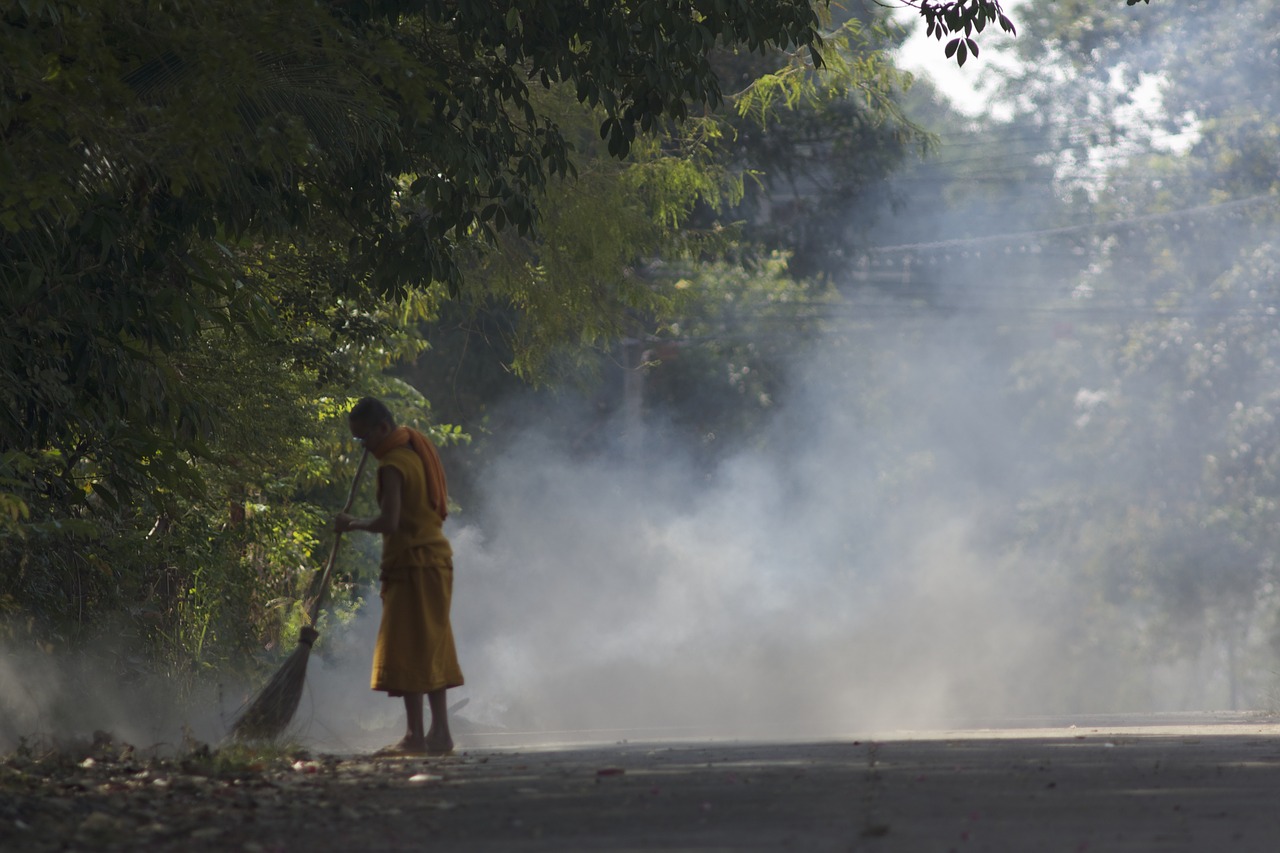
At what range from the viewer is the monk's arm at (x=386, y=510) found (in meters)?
7.27

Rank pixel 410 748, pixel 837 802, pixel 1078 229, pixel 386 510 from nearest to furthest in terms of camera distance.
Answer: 1. pixel 837 802
2. pixel 386 510
3. pixel 410 748
4. pixel 1078 229

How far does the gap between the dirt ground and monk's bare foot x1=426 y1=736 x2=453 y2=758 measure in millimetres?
406

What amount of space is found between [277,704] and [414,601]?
787 mm

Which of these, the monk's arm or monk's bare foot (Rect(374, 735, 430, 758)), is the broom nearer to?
the monk's arm

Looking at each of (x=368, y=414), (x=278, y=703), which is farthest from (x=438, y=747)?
(x=368, y=414)

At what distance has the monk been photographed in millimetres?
7422

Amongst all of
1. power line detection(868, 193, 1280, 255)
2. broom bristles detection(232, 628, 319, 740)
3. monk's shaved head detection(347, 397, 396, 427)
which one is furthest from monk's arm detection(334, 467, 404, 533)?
power line detection(868, 193, 1280, 255)

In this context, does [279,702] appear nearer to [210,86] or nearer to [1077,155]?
[210,86]

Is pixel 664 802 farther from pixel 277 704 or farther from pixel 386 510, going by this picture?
pixel 277 704

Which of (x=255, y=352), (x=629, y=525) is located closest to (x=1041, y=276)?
(x=629, y=525)

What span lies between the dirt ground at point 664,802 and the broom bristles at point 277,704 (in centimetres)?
71

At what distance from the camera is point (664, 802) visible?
517 centimetres

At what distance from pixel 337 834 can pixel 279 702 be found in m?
3.07

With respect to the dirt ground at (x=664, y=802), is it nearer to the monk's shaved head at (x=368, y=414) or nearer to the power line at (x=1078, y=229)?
the monk's shaved head at (x=368, y=414)
